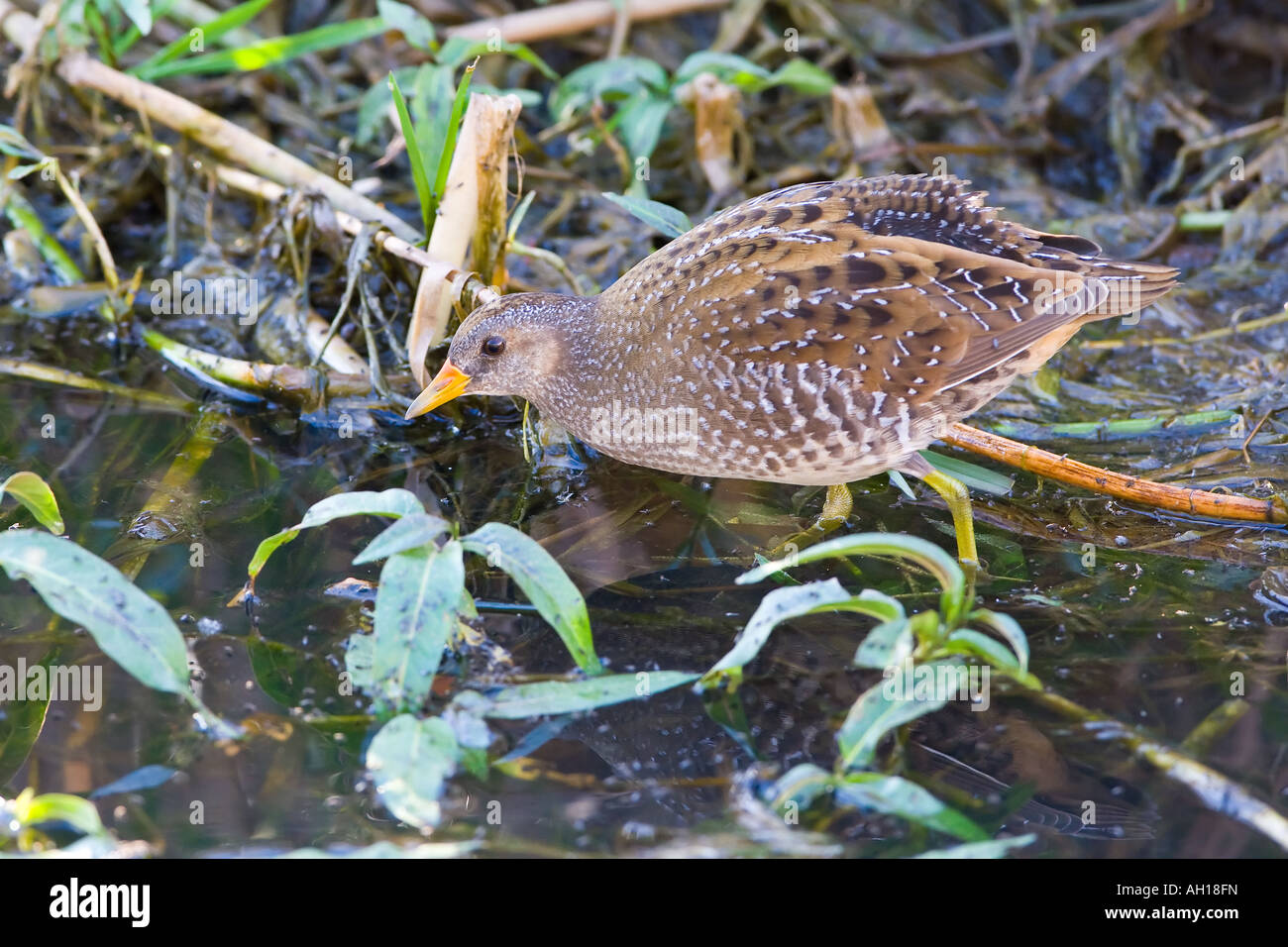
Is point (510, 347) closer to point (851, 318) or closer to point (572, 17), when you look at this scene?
point (851, 318)

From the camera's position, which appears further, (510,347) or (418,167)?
(418,167)

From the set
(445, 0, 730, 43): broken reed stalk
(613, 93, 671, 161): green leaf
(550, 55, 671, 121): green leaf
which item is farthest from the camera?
(445, 0, 730, 43): broken reed stalk

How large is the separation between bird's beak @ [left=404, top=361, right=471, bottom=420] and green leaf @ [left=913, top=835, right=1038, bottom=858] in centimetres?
194

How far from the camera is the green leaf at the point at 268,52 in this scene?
4.89 metres

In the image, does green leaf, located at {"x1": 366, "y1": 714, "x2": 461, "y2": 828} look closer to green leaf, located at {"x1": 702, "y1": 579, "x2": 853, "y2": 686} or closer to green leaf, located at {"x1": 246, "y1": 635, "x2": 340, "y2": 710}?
green leaf, located at {"x1": 246, "y1": 635, "x2": 340, "y2": 710}

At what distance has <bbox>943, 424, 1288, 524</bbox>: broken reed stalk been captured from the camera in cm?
362

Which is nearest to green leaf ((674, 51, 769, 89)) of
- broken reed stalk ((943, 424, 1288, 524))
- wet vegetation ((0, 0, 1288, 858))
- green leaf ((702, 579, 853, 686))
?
wet vegetation ((0, 0, 1288, 858))

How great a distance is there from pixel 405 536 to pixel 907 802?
1.21m

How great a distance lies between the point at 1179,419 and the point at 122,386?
3.59 m

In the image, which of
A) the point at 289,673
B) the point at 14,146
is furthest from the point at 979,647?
the point at 14,146

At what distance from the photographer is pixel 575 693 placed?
2859 mm

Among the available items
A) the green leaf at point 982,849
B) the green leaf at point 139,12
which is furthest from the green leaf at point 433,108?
the green leaf at point 982,849

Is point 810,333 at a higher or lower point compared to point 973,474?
higher
